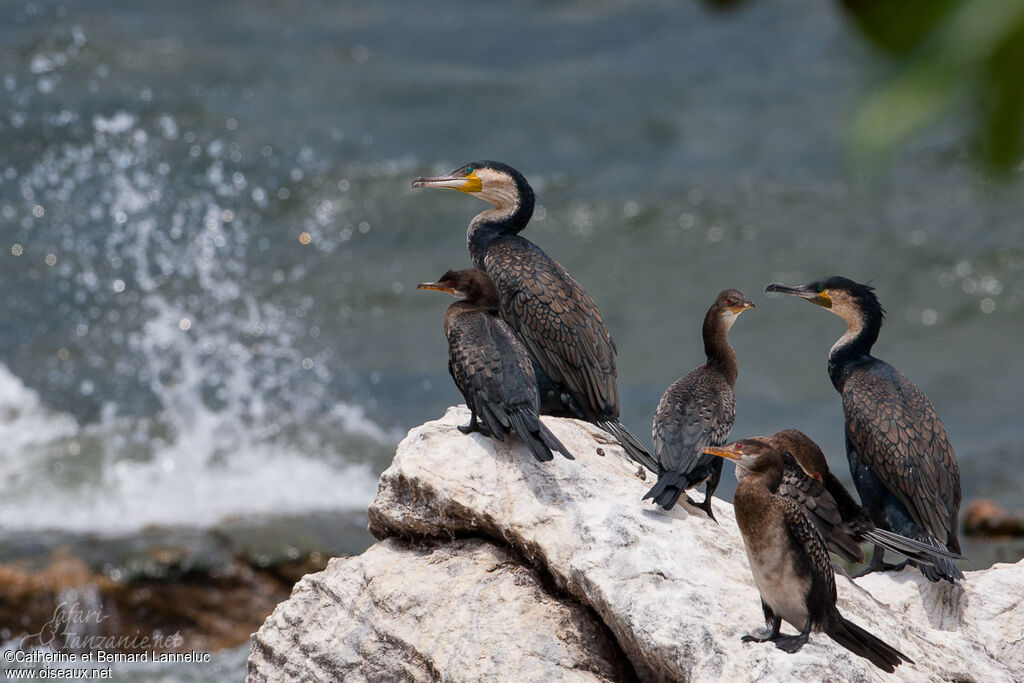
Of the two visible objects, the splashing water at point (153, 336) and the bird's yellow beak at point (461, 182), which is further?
the splashing water at point (153, 336)

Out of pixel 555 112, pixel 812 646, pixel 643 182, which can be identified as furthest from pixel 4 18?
pixel 812 646

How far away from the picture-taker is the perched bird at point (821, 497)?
3.85m

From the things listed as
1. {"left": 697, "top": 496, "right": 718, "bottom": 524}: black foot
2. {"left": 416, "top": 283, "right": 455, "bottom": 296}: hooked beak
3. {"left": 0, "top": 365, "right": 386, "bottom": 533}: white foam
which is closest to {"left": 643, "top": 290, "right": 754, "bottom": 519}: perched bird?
{"left": 697, "top": 496, "right": 718, "bottom": 524}: black foot

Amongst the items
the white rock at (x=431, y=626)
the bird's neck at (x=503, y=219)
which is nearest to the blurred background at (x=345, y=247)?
the white rock at (x=431, y=626)

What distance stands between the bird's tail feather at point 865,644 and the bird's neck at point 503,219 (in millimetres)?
2694

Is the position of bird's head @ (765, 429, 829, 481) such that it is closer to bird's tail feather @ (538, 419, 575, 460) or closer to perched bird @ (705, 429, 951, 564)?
perched bird @ (705, 429, 951, 564)

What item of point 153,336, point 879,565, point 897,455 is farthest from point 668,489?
point 153,336

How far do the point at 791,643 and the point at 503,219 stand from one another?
9.11ft

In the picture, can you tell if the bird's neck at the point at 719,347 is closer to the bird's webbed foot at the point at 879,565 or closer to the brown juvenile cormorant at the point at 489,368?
the brown juvenile cormorant at the point at 489,368

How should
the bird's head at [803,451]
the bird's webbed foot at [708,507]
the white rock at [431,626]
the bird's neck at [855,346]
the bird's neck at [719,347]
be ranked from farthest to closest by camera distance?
1. the bird's neck at [855,346]
2. the bird's neck at [719,347]
3. the bird's webbed foot at [708,507]
4. the bird's head at [803,451]
5. the white rock at [431,626]

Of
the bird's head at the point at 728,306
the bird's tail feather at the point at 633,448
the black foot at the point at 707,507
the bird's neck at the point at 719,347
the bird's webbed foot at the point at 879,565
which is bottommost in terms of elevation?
the bird's webbed foot at the point at 879,565

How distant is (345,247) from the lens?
13.9 metres

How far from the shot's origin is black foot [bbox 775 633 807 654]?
347 cm

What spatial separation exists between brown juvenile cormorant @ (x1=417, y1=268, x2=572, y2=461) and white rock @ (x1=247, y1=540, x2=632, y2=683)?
45cm
